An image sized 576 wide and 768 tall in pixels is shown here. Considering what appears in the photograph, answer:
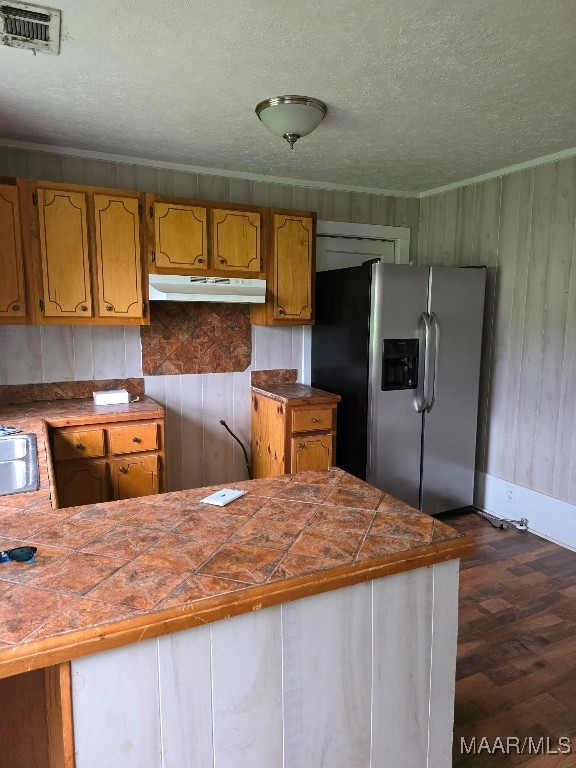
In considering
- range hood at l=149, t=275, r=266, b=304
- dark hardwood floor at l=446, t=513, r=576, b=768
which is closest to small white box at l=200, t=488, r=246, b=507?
dark hardwood floor at l=446, t=513, r=576, b=768

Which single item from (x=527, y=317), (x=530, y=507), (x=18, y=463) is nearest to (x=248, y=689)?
(x=18, y=463)

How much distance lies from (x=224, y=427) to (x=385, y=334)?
136cm

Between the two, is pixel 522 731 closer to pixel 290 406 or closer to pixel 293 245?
pixel 290 406

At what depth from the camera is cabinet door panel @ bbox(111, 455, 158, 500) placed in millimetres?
2904

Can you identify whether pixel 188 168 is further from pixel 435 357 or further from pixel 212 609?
pixel 212 609

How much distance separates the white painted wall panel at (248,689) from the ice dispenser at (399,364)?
2.35 m

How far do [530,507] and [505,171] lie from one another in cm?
226

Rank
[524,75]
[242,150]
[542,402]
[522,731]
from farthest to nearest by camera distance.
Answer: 1. [542,402]
2. [242,150]
3. [524,75]
4. [522,731]

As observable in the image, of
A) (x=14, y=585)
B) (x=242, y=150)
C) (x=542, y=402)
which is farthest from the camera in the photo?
(x=542, y=402)

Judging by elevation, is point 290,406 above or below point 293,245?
below

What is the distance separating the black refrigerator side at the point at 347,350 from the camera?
331 centimetres

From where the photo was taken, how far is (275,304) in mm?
3465

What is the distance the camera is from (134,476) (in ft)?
9.70

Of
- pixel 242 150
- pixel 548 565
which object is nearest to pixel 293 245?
pixel 242 150
